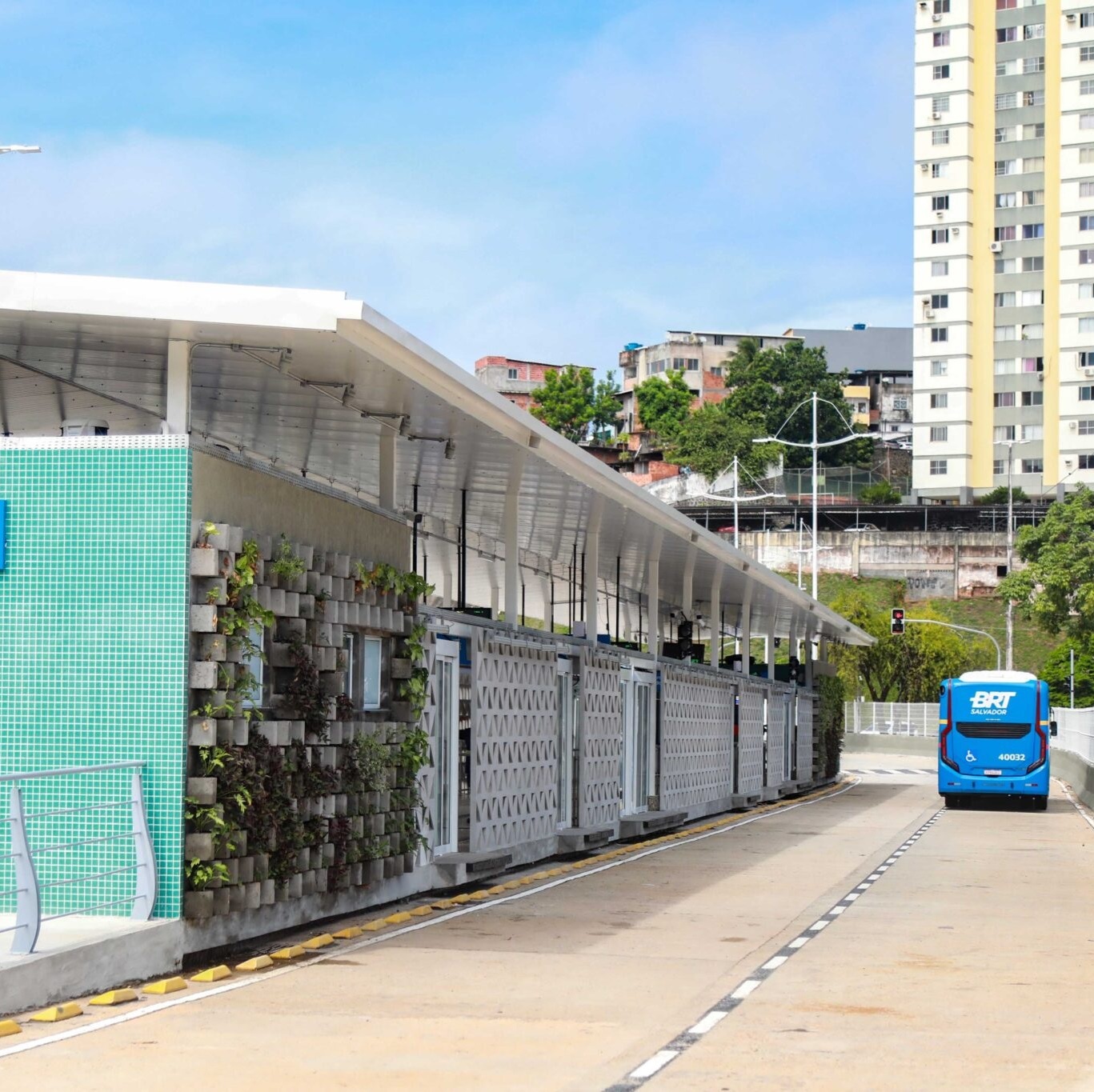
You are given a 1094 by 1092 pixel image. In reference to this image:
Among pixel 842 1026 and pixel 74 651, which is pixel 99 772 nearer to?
pixel 74 651

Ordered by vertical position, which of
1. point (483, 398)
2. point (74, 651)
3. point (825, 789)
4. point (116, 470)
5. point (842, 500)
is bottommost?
point (825, 789)

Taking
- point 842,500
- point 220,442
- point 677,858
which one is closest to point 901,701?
point 842,500

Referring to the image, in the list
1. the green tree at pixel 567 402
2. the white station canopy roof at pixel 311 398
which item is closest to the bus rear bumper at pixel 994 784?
the white station canopy roof at pixel 311 398

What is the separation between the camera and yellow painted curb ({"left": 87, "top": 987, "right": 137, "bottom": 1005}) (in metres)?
9.98

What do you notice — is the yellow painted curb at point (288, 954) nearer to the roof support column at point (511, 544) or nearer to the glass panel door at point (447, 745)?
the glass panel door at point (447, 745)

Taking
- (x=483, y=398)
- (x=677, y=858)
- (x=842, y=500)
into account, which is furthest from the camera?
(x=842, y=500)

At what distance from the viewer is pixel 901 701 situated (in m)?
90.5

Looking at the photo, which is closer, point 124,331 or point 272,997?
point 272,997

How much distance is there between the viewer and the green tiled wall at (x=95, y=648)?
11.2 meters

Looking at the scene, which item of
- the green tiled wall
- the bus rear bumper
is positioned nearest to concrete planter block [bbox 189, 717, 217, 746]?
the green tiled wall

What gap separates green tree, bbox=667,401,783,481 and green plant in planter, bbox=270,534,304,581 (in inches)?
4117

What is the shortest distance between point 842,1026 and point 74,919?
15.7ft

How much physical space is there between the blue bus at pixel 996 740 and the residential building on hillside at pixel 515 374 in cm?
10966

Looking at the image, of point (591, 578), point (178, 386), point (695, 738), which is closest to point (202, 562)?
point (178, 386)
